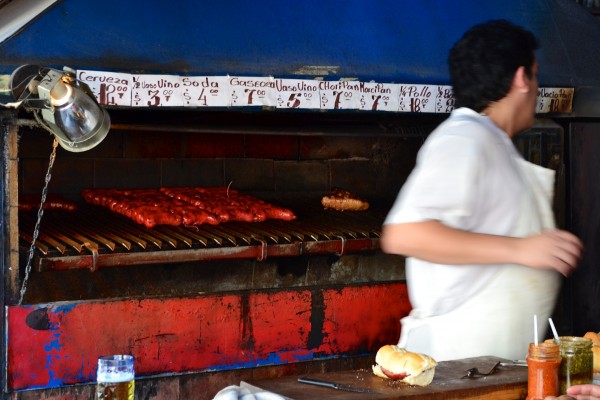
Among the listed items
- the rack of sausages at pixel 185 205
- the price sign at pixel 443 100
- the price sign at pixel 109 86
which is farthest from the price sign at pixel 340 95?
the price sign at pixel 109 86

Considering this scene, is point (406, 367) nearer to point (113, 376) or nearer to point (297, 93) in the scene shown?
point (113, 376)

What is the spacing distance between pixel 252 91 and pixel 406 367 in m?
2.55

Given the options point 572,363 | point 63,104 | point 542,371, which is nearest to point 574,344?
point 572,363

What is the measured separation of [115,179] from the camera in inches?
259

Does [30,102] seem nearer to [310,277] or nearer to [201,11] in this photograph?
[201,11]

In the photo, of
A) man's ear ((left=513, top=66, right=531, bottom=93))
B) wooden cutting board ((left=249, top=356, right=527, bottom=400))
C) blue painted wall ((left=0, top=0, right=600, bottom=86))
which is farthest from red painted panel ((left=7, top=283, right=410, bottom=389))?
man's ear ((left=513, top=66, right=531, bottom=93))

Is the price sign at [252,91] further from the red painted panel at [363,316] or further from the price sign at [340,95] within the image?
the red painted panel at [363,316]

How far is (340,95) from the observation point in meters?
5.44

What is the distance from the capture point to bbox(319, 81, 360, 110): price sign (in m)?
5.38

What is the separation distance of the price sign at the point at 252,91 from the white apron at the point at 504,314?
200 centimetres

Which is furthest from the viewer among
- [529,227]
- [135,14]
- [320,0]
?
[320,0]

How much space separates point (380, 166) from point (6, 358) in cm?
352

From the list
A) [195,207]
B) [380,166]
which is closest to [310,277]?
[195,207]

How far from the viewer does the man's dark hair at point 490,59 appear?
3418 millimetres
